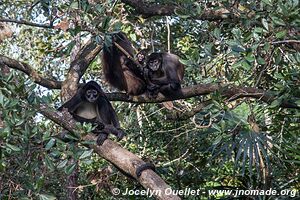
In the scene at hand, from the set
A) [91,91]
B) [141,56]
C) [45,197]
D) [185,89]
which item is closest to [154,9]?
[141,56]

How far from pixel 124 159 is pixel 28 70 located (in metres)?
1.47

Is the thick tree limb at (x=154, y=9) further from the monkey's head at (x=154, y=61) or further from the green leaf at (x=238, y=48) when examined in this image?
the green leaf at (x=238, y=48)

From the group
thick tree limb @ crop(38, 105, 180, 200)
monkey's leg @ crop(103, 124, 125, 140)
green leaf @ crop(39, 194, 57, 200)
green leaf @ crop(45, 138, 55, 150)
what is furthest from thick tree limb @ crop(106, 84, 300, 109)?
green leaf @ crop(39, 194, 57, 200)

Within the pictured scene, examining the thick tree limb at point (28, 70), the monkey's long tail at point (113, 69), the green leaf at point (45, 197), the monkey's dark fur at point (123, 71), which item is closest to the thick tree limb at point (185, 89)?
the thick tree limb at point (28, 70)

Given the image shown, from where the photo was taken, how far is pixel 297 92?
4410mm

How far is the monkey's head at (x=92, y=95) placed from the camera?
6078 mm

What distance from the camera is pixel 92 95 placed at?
6098 millimetres

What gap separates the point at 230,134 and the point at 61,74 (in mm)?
5489

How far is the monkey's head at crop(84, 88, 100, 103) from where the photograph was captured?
6.08 meters

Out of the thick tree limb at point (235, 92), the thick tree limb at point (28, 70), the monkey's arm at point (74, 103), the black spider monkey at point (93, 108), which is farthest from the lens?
the black spider monkey at point (93, 108)

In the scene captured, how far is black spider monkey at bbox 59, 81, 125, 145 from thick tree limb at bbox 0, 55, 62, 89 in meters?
0.50

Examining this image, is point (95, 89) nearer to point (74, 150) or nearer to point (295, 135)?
point (295, 135)

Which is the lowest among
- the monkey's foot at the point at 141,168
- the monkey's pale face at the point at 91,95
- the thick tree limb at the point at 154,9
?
the monkey's foot at the point at 141,168

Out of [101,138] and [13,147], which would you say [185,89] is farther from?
[13,147]
